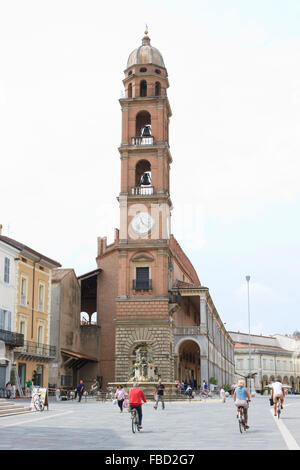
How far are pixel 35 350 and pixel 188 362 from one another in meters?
23.9

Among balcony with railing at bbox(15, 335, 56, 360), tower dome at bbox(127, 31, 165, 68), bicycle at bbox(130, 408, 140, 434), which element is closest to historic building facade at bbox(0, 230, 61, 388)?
balcony with railing at bbox(15, 335, 56, 360)

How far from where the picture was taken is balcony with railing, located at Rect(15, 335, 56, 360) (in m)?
41.7

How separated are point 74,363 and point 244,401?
126 ft

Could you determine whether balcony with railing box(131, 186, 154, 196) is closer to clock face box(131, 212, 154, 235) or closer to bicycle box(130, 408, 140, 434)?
clock face box(131, 212, 154, 235)

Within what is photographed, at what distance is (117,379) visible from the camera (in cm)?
4928

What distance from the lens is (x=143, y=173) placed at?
54.2 meters

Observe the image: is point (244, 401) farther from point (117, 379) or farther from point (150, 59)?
point (150, 59)

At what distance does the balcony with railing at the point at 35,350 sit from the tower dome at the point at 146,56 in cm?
2610

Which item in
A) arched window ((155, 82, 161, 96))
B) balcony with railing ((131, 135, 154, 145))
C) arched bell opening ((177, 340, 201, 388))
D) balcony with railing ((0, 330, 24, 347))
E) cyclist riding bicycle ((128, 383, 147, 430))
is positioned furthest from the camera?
arched bell opening ((177, 340, 201, 388))

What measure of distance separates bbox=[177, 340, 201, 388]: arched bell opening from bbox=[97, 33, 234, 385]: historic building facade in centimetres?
285

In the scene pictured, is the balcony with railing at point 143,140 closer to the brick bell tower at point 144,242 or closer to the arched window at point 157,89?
the brick bell tower at point 144,242

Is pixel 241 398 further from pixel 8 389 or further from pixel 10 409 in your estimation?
pixel 8 389

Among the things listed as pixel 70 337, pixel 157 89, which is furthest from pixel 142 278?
pixel 157 89

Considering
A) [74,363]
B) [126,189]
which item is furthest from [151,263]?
[74,363]
